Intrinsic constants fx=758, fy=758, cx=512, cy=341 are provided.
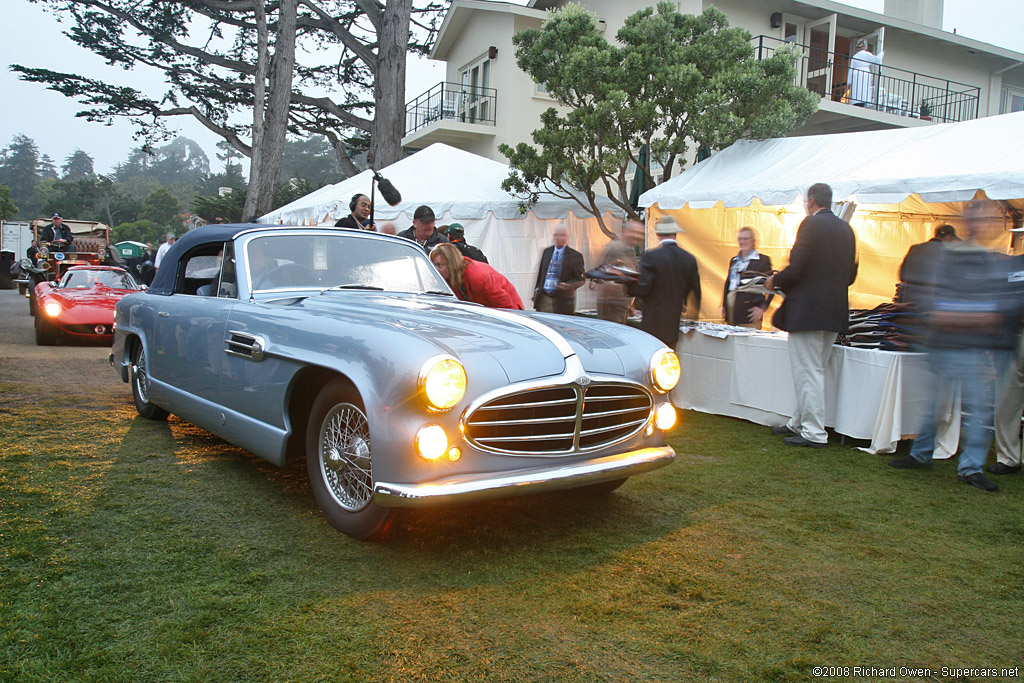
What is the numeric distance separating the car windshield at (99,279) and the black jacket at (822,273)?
376 inches

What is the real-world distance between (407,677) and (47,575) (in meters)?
1.63

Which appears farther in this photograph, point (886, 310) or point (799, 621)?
point (886, 310)

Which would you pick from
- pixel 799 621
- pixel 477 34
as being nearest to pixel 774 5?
pixel 477 34

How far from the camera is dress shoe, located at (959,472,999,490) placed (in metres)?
4.66

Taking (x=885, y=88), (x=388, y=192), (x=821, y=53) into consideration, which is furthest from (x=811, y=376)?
(x=885, y=88)

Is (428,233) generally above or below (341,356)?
above

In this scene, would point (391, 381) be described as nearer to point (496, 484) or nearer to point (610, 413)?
point (496, 484)

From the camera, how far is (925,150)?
300 inches

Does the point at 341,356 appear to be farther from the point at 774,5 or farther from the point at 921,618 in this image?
the point at 774,5

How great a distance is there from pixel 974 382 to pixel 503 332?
296 centimetres

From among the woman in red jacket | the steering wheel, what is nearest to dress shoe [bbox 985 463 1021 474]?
the woman in red jacket

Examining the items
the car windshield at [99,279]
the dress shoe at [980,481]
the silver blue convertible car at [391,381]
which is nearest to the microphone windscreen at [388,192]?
the silver blue convertible car at [391,381]

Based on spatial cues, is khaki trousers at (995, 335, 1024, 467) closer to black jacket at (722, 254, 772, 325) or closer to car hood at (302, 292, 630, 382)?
black jacket at (722, 254, 772, 325)

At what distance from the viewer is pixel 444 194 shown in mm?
13742
